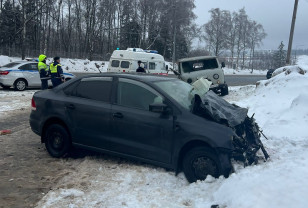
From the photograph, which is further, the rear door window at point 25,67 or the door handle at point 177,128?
the rear door window at point 25,67

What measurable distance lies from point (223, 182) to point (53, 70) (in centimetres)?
962

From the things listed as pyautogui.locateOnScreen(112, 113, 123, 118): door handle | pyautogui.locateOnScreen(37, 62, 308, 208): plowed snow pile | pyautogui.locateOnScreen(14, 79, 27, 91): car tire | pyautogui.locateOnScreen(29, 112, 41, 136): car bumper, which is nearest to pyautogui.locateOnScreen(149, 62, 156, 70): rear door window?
pyautogui.locateOnScreen(14, 79, 27, 91): car tire

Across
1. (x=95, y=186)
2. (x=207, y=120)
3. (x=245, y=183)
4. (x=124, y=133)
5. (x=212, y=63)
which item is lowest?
(x=95, y=186)

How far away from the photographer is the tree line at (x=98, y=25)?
45281 mm

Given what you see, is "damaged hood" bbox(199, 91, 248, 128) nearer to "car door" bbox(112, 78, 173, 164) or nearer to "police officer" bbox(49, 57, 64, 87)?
"car door" bbox(112, 78, 173, 164)

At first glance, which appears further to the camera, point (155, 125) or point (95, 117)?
point (95, 117)

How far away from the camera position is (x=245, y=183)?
3.68m

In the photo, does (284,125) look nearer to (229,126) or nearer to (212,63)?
(229,126)

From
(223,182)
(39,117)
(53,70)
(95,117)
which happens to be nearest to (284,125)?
(223,182)

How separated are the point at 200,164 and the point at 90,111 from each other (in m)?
2.12

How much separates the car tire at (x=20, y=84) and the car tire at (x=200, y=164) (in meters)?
13.3

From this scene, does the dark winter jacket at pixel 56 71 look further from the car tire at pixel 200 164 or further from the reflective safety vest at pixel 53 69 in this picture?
the car tire at pixel 200 164

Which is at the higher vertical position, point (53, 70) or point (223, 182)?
point (53, 70)


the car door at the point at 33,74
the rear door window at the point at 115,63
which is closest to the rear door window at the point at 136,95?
the rear door window at the point at 115,63
